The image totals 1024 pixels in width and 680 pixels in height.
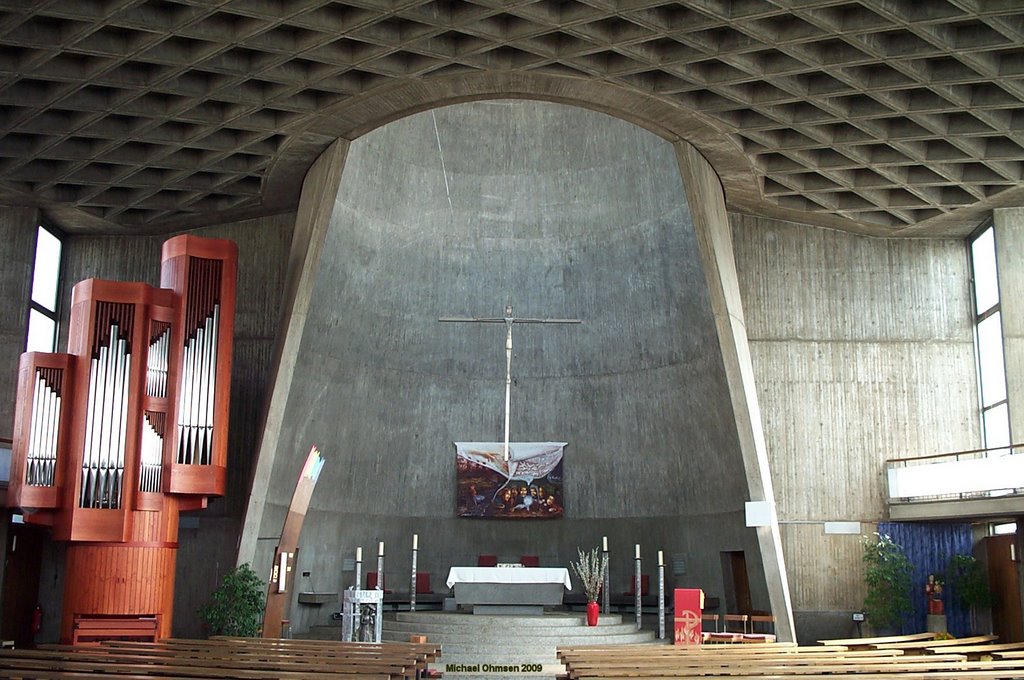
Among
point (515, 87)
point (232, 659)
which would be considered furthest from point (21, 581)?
point (515, 87)

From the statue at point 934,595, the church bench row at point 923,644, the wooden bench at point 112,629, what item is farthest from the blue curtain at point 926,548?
the wooden bench at point 112,629

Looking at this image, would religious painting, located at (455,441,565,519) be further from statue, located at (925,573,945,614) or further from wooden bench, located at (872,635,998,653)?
wooden bench, located at (872,635,998,653)

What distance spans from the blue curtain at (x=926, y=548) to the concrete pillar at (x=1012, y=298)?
6.24 feet

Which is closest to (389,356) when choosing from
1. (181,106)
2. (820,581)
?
(181,106)

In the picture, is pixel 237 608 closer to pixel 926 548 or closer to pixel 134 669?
pixel 134 669

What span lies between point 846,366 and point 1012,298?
9.14 ft

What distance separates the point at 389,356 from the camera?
60.8 feet

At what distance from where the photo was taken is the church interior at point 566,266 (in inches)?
504

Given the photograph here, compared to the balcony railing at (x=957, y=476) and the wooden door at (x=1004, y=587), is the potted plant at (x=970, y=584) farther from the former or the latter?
the balcony railing at (x=957, y=476)

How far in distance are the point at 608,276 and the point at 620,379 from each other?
1.91 meters

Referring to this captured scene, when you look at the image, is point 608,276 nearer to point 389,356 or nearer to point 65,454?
point 389,356

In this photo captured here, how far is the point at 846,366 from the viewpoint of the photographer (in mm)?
17391

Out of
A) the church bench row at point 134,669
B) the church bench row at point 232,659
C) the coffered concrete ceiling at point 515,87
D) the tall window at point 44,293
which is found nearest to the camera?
the church bench row at point 134,669

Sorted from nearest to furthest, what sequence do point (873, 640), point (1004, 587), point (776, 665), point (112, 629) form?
point (776, 665) → point (873, 640) → point (112, 629) → point (1004, 587)
